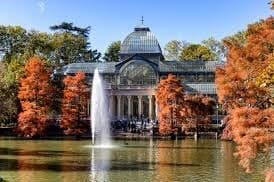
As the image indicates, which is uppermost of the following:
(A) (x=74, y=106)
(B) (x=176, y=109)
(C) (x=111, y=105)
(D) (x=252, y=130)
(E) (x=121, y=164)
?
(C) (x=111, y=105)

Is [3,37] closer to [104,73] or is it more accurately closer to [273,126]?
[104,73]

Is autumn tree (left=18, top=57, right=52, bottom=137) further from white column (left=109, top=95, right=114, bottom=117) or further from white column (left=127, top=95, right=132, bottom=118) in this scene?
white column (left=127, top=95, right=132, bottom=118)

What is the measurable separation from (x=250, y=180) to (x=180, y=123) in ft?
116

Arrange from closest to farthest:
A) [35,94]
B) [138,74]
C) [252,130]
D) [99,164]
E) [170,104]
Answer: [252,130] < [99,164] < [35,94] < [170,104] < [138,74]

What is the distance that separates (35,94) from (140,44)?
85.2ft

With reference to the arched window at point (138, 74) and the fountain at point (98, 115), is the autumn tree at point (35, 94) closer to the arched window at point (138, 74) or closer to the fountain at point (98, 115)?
the fountain at point (98, 115)

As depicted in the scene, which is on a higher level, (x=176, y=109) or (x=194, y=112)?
(x=176, y=109)

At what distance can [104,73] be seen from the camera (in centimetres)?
8100

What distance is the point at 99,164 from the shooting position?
3272 centimetres

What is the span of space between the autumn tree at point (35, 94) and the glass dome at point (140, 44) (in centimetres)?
2283

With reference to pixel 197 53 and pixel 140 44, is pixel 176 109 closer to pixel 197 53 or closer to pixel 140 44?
pixel 140 44

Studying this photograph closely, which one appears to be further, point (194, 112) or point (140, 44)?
point (140, 44)

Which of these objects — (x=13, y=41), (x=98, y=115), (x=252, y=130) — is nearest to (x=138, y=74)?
(x=98, y=115)

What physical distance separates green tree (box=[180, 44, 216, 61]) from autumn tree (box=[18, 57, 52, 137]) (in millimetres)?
44071
